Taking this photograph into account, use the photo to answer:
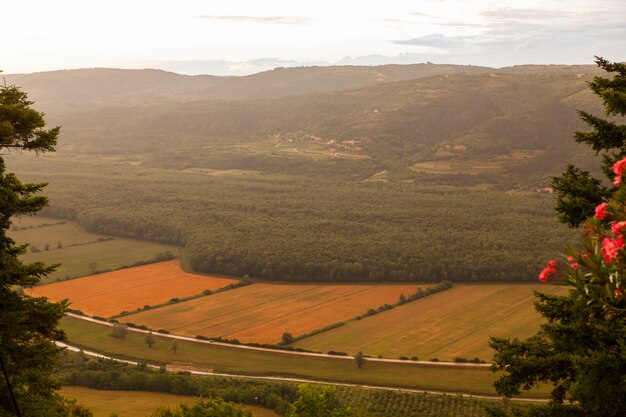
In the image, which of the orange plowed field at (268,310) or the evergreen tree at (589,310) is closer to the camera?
the evergreen tree at (589,310)

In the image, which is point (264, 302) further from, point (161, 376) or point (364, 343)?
point (161, 376)

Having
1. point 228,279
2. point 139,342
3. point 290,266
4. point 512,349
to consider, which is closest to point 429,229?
point 290,266

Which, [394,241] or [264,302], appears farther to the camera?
[394,241]

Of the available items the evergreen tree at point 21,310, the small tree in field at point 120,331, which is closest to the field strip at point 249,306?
the small tree in field at point 120,331

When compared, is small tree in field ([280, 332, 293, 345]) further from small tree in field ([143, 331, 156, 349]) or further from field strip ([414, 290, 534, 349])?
field strip ([414, 290, 534, 349])

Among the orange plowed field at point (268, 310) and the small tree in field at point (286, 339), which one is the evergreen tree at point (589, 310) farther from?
the orange plowed field at point (268, 310)

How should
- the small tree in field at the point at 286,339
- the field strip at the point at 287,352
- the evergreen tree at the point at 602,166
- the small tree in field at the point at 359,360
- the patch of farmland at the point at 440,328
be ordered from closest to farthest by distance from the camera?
1. the evergreen tree at the point at 602,166
2. the field strip at the point at 287,352
3. the small tree in field at the point at 359,360
4. the patch of farmland at the point at 440,328
5. the small tree in field at the point at 286,339

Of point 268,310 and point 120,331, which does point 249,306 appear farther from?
point 120,331
